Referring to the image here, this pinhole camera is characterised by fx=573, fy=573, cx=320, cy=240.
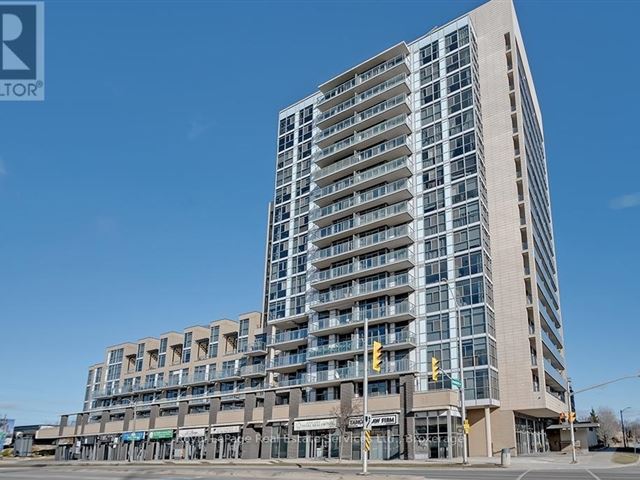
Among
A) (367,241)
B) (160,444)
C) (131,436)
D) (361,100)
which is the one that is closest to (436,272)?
(367,241)

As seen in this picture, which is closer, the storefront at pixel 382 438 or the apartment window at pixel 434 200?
the storefront at pixel 382 438

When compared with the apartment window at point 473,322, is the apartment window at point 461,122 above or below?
above

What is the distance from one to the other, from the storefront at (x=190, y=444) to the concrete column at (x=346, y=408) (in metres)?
20.9

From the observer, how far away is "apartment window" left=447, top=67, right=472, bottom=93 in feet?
191

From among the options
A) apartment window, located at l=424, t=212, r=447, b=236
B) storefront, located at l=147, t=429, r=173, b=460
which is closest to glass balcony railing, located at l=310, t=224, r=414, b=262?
apartment window, located at l=424, t=212, r=447, b=236

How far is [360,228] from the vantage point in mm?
59875

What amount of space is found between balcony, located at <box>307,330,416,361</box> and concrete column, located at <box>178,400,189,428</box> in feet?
66.4

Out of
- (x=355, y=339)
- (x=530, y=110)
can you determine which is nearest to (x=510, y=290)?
(x=355, y=339)

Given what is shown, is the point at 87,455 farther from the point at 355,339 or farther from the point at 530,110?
the point at 530,110

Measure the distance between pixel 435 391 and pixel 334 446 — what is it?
11153mm

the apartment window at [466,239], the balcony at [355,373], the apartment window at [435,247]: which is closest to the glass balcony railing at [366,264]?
the apartment window at [435,247]

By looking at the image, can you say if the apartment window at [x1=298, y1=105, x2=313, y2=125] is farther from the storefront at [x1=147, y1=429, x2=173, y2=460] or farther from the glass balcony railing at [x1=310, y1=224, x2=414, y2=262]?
the storefront at [x1=147, y1=429, x2=173, y2=460]

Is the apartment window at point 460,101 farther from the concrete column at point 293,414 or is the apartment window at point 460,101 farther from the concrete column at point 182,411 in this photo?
the concrete column at point 182,411

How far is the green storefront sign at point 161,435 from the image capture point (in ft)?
225
